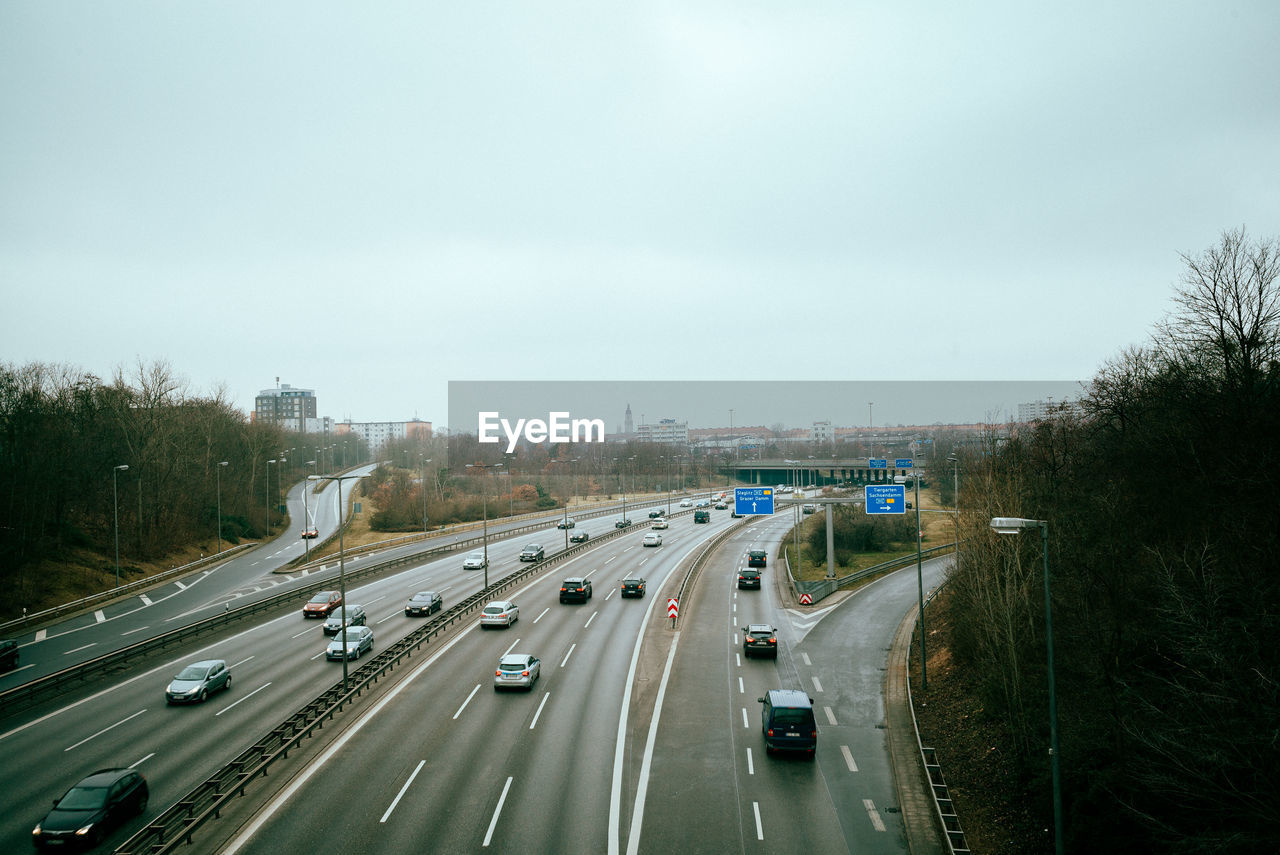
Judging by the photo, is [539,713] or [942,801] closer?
[942,801]

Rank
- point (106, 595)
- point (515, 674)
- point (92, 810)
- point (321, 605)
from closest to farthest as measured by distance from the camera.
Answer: point (92, 810) < point (515, 674) < point (321, 605) < point (106, 595)

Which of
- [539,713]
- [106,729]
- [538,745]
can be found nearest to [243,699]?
[106,729]

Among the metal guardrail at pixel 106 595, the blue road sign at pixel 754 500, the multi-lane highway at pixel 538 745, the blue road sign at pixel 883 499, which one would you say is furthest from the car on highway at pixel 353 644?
the blue road sign at pixel 883 499

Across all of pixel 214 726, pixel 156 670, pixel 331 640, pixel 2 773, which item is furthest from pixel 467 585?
pixel 2 773

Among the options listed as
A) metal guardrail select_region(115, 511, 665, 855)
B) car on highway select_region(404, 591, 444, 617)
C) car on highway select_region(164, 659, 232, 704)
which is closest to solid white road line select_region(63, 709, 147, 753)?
car on highway select_region(164, 659, 232, 704)

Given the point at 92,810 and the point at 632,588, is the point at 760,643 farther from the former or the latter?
the point at 92,810

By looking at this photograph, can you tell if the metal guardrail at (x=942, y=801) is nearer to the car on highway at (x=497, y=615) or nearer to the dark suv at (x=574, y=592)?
the car on highway at (x=497, y=615)

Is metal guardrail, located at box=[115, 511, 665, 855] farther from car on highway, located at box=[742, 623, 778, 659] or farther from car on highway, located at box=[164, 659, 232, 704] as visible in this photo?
car on highway, located at box=[742, 623, 778, 659]

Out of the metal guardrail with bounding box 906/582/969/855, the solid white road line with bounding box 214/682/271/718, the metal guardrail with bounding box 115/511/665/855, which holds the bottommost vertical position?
the metal guardrail with bounding box 906/582/969/855
